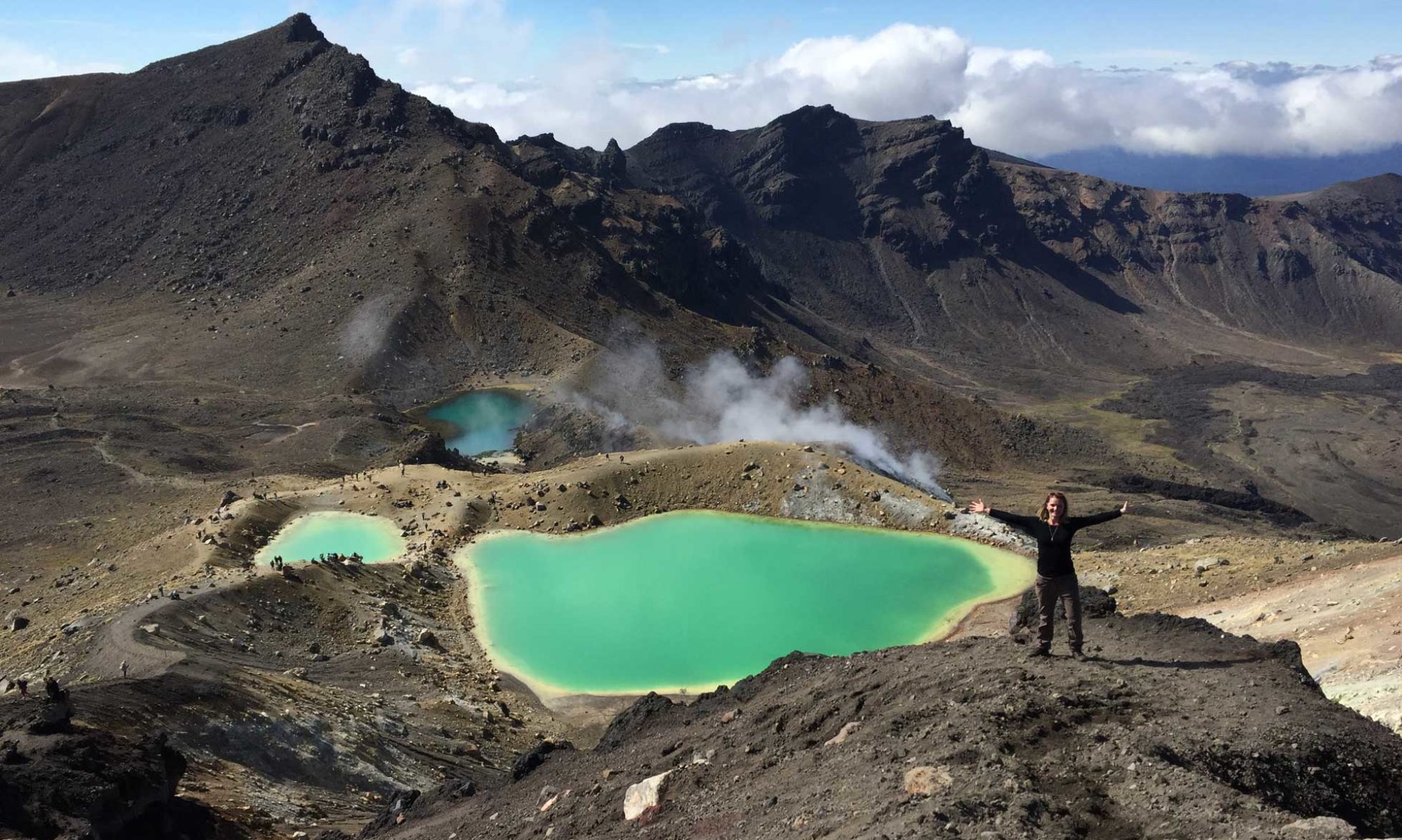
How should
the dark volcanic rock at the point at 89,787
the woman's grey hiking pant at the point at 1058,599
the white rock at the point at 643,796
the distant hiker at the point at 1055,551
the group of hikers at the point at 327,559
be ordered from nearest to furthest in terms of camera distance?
the distant hiker at the point at 1055,551, the woman's grey hiking pant at the point at 1058,599, the white rock at the point at 643,796, the dark volcanic rock at the point at 89,787, the group of hikers at the point at 327,559

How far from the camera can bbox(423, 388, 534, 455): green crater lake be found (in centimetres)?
8425

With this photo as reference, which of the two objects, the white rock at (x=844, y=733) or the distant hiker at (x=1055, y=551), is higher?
the distant hiker at (x=1055, y=551)

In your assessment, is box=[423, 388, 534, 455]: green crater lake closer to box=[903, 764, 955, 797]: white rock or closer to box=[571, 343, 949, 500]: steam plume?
box=[571, 343, 949, 500]: steam plume

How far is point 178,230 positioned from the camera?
12862 cm

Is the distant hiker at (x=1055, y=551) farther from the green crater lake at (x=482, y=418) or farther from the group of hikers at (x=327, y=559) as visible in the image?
the green crater lake at (x=482, y=418)

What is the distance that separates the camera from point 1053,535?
15.8 metres

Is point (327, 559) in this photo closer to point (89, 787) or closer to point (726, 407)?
point (89, 787)

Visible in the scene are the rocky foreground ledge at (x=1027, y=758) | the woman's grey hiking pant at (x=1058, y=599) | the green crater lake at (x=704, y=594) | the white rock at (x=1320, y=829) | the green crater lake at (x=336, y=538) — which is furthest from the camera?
the green crater lake at (x=336, y=538)

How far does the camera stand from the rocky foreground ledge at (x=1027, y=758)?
41.5ft

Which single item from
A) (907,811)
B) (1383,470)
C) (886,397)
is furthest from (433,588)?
(1383,470)

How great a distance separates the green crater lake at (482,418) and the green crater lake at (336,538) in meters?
28.4

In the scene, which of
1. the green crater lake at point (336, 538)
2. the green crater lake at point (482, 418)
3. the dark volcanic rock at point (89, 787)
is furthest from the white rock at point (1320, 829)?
the green crater lake at point (482, 418)

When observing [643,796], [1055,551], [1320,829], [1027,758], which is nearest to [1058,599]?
[1055,551]

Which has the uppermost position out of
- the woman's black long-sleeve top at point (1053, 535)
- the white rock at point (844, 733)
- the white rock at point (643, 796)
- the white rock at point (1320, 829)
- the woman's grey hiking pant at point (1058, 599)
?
the woman's black long-sleeve top at point (1053, 535)
